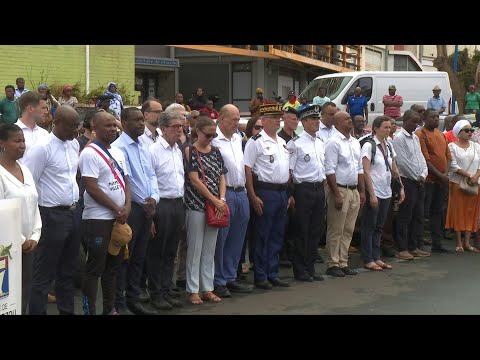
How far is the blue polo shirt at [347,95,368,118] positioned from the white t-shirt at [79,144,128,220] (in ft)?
42.9

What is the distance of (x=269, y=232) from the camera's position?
8883 millimetres

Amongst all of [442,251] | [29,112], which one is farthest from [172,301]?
[442,251]

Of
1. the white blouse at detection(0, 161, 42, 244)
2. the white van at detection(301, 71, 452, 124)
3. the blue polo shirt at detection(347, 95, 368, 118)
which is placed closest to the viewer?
the white blouse at detection(0, 161, 42, 244)

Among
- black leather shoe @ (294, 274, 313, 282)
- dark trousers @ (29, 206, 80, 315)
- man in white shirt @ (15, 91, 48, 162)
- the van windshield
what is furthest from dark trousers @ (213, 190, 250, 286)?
the van windshield

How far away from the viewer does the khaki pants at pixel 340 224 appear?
9.52m

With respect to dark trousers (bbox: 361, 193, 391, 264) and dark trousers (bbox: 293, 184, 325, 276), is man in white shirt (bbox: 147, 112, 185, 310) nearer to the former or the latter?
dark trousers (bbox: 293, 184, 325, 276)

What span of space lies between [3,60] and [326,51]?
1877cm

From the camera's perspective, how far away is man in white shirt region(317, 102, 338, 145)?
997 cm

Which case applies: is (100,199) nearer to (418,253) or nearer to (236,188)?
(236,188)

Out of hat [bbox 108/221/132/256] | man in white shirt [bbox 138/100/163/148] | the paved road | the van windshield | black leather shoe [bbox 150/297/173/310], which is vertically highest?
the van windshield

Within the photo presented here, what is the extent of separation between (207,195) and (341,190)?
2.39m

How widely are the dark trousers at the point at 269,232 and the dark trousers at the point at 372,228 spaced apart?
1.61 metres
